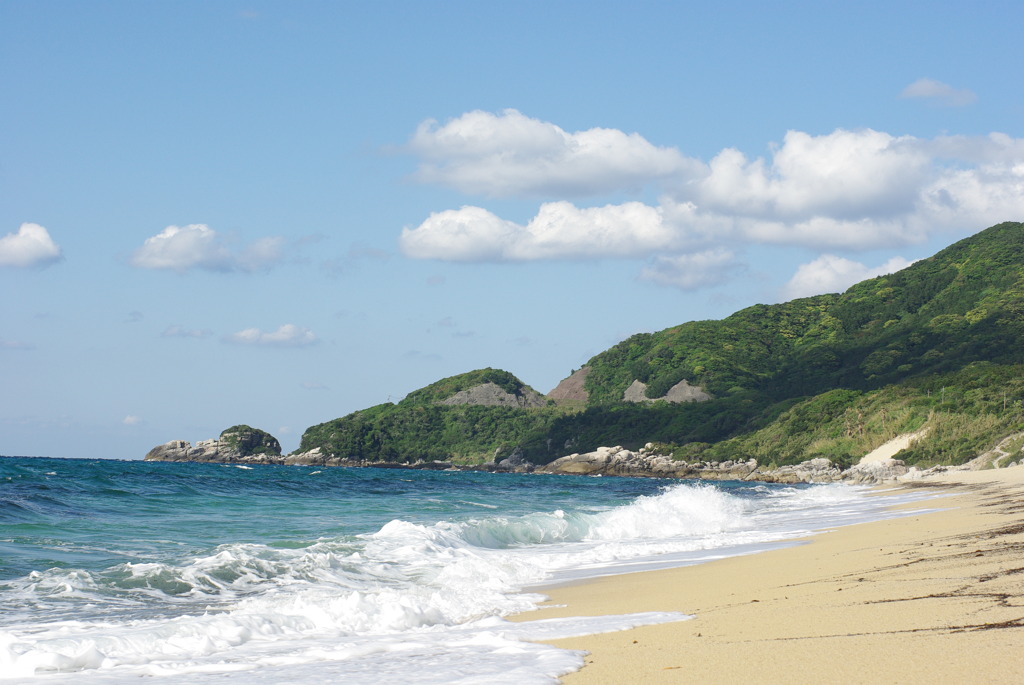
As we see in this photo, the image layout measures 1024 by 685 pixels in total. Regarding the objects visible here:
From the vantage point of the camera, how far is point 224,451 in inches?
5541

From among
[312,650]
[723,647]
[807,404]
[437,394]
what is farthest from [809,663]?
[437,394]

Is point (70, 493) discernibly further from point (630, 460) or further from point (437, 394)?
point (437, 394)

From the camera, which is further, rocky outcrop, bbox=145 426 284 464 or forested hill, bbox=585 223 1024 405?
rocky outcrop, bbox=145 426 284 464

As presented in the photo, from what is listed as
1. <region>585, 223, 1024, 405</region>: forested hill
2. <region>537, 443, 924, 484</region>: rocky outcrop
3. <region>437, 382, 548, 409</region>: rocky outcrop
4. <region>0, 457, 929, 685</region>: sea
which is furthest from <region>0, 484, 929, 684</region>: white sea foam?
<region>437, 382, 548, 409</region>: rocky outcrop

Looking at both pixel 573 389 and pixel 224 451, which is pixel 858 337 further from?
pixel 224 451

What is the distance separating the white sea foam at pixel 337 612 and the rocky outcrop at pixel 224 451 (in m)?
130

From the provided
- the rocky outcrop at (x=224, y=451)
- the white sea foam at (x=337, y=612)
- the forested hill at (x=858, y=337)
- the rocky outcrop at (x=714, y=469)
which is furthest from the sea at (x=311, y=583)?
the rocky outcrop at (x=224, y=451)

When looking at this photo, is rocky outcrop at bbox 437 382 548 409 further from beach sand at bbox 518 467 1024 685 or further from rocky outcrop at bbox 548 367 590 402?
beach sand at bbox 518 467 1024 685

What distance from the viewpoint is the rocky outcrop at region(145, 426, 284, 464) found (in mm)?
139750

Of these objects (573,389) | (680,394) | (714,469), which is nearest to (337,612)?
(714,469)

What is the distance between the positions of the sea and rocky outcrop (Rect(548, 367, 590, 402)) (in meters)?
148

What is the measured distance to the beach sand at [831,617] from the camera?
487cm

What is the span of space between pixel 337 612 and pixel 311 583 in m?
2.95

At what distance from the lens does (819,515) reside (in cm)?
2392
